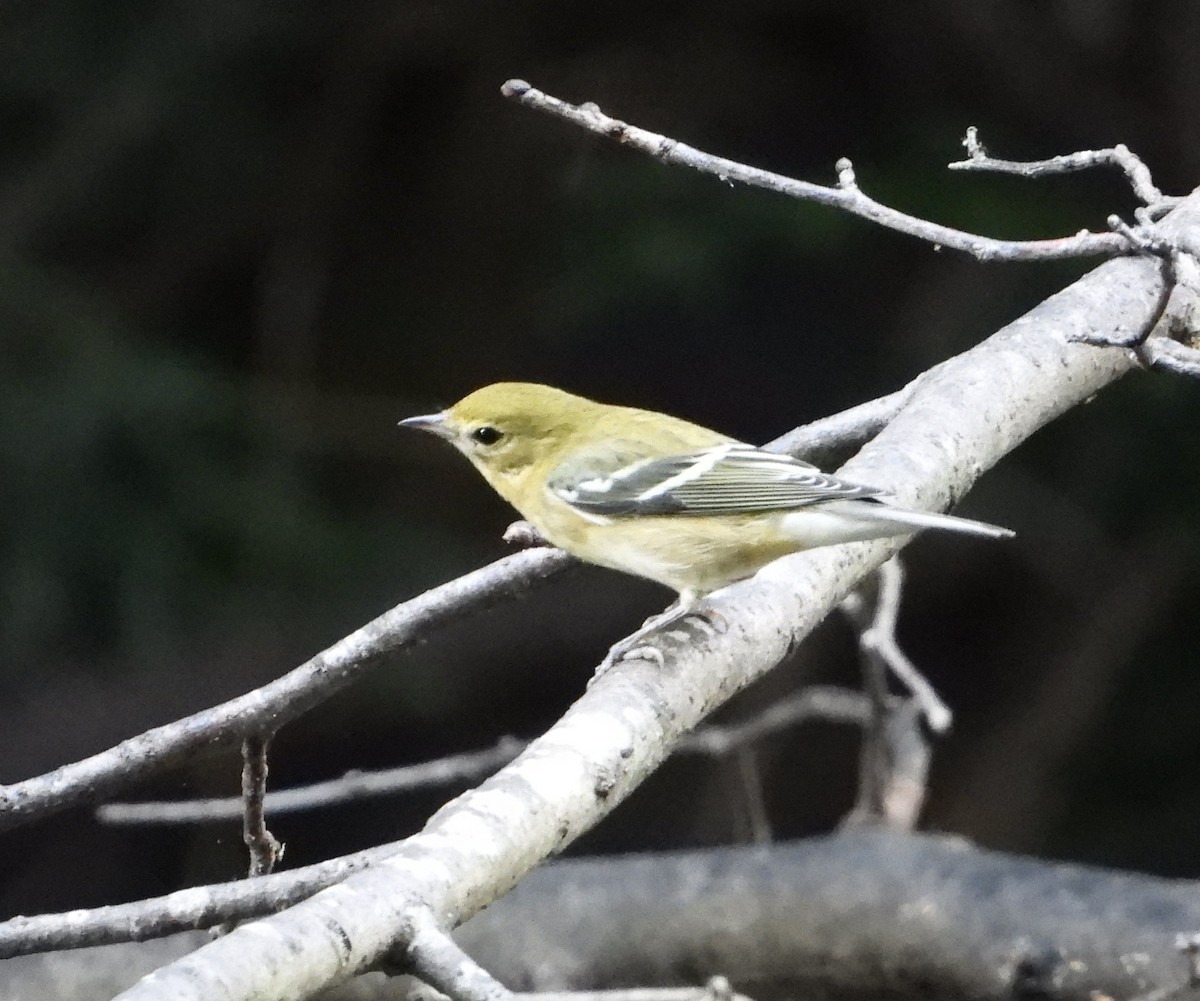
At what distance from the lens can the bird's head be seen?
2.57 m

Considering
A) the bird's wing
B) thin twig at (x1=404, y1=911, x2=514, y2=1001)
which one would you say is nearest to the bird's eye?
the bird's wing

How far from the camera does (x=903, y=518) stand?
1.94m

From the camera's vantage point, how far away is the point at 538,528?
234 cm

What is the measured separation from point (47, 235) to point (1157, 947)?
10.2ft

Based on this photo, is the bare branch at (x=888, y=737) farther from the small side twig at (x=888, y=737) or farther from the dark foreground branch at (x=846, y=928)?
the dark foreground branch at (x=846, y=928)

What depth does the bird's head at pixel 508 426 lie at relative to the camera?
8.44 feet

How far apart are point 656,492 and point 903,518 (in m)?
0.54

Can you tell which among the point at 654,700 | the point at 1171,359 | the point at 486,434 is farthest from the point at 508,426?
the point at 1171,359

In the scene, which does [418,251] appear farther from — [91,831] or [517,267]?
[91,831]

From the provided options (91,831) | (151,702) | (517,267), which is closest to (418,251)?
(517,267)

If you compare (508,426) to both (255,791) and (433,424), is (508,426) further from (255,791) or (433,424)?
(255,791)

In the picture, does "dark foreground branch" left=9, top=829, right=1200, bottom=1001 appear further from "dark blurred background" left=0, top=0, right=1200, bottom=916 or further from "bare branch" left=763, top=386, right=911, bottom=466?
"dark blurred background" left=0, top=0, right=1200, bottom=916

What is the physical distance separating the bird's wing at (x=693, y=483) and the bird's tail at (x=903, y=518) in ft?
0.41

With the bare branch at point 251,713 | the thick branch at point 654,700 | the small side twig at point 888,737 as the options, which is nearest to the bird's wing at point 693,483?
the thick branch at point 654,700
